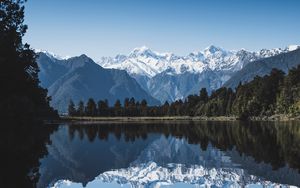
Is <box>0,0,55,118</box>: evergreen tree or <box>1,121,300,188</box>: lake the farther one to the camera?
<box>0,0,55,118</box>: evergreen tree

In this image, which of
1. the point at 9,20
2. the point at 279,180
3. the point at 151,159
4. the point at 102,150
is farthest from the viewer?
the point at 9,20

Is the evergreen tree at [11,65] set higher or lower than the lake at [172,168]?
higher

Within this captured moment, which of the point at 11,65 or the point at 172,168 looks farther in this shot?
the point at 11,65

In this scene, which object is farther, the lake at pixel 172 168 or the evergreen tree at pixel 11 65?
the evergreen tree at pixel 11 65

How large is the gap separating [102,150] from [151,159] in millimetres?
12944

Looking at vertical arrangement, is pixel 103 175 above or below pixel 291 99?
below

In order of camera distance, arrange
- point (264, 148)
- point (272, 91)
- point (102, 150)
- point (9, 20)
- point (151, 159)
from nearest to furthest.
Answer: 1. point (151, 159)
2. point (264, 148)
3. point (102, 150)
4. point (9, 20)
5. point (272, 91)

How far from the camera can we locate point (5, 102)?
6512cm

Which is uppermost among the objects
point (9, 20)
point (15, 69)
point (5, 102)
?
point (9, 20)

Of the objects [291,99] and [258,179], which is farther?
[291,99]

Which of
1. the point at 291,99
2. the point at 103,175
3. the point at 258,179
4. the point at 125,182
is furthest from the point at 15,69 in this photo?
the point at 291,99

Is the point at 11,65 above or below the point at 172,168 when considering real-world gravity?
above

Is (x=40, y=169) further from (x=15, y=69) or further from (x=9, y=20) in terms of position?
(x=9, y=20)

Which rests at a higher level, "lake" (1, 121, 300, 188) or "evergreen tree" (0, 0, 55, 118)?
"evergreen tree" (0, 0, 55, 118)
